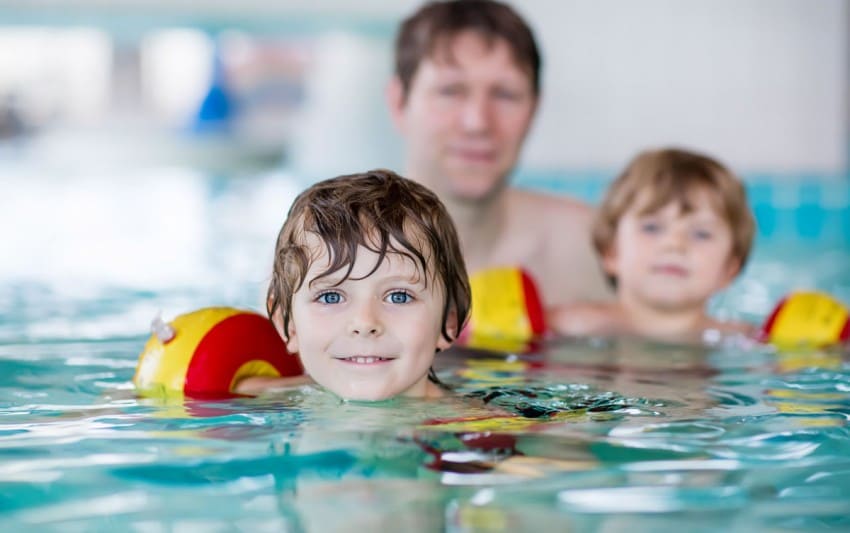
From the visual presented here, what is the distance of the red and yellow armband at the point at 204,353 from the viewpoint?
2.69m

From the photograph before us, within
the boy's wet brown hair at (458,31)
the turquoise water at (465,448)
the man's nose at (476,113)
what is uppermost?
the boy's wet brown hair at (458,31)

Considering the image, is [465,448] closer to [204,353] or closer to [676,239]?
[204,353]

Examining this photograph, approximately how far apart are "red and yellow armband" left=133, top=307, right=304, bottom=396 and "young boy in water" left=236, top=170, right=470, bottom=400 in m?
0.33

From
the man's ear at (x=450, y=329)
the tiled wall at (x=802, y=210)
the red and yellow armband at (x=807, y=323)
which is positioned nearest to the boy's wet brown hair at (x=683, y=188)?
the red and yellow armband at (x=807, y=323)

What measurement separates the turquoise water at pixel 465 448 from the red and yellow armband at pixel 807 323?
0.09 metres

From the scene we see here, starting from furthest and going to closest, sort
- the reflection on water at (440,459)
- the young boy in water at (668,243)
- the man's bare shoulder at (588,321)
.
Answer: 1. the man's bare shoulder at (588,321)
2. the young boy in water at (668,243)
3. the reflection on water at (440,459)

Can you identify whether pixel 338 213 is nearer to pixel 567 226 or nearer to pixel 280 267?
pixel 280 267

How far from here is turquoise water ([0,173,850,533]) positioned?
190 cm

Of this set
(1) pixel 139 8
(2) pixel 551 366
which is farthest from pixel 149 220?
(2) pixel 551 366

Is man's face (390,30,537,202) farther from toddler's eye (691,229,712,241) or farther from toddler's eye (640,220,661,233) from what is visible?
toddler's eye (691,229,712,241)

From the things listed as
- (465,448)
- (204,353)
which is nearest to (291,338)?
(204,353)

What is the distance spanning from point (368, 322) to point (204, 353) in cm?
58

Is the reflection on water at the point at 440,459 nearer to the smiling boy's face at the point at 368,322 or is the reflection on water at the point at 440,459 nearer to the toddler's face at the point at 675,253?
the smiling boy's face at the point at 368,322

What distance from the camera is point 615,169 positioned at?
10336 millimetres
